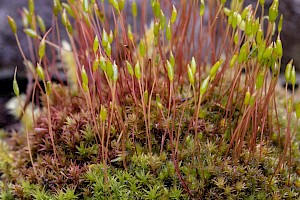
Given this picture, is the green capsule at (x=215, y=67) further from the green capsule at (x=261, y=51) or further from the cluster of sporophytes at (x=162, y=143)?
the green capsule at (x=261, y=51)

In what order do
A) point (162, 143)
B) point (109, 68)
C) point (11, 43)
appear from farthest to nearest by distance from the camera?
1. point (11, 43)
2. point (162, 143)
3. point (109, 68)

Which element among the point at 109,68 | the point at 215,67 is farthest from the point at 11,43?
the point at 215,67

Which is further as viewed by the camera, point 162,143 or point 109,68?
point 162,143

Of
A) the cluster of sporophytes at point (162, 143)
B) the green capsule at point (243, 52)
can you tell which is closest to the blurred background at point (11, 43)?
the cluster of sporophytes at point (162, 143)

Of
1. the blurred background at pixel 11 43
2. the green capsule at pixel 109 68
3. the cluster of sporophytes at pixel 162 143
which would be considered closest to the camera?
the green capsule at pixel 109 68

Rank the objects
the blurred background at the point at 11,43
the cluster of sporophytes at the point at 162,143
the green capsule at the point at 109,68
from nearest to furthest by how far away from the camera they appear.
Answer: the green capsule at the point at 109,68 < the cluster of sporophytes at the point at 162,143 < the blurred background at the point at 11,43

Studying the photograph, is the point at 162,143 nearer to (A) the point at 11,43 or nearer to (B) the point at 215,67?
(B) the point at 215,67

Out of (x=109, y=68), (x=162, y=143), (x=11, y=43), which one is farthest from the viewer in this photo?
(x=11, y=43)

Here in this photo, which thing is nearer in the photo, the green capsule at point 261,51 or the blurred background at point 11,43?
the green capsule at point 261,51

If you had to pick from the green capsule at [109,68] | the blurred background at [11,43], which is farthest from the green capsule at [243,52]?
the blurred background at [11,43]

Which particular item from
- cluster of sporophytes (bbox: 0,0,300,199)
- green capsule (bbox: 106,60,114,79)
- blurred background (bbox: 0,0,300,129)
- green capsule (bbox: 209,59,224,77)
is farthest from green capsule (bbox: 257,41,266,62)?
blurred background (bbox: 0,0,300,129)

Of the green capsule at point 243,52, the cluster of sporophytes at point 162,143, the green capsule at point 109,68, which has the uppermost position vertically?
the green capsule at point 243,52

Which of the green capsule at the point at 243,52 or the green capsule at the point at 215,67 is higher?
the green capsule at the point at 243,52
